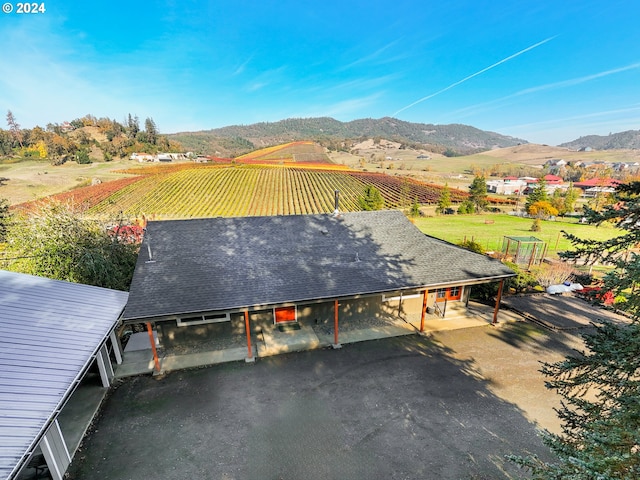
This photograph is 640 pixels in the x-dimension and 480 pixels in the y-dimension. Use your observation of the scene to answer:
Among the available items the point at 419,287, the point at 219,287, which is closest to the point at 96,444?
the point at 219,287

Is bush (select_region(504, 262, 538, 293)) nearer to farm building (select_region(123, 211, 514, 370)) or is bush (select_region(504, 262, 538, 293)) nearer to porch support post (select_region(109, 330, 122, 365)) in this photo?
farm building (select_region(123, 211, 514, 370))

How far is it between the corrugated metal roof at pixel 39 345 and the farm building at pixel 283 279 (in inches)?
49.1

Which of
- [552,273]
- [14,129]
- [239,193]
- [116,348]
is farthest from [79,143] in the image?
[552,273]

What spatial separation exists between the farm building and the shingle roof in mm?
43

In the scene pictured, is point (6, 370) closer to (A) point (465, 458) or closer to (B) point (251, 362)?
(B) point (251, 362)

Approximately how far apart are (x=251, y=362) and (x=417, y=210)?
4233 cm

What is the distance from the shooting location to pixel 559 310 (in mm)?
14102

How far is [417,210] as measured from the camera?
4706cm

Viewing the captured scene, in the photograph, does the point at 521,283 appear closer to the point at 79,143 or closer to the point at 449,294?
the point at 449,294

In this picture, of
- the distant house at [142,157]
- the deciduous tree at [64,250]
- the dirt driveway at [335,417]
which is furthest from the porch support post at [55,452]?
the distant house at [142,157]

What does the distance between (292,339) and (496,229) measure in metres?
37.5

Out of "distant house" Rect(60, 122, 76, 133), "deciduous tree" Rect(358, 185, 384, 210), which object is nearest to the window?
"deciduous tree" Rect(358, 185, 384, 210)

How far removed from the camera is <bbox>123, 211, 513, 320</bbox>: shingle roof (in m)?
10.3

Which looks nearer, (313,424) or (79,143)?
(313,424)
